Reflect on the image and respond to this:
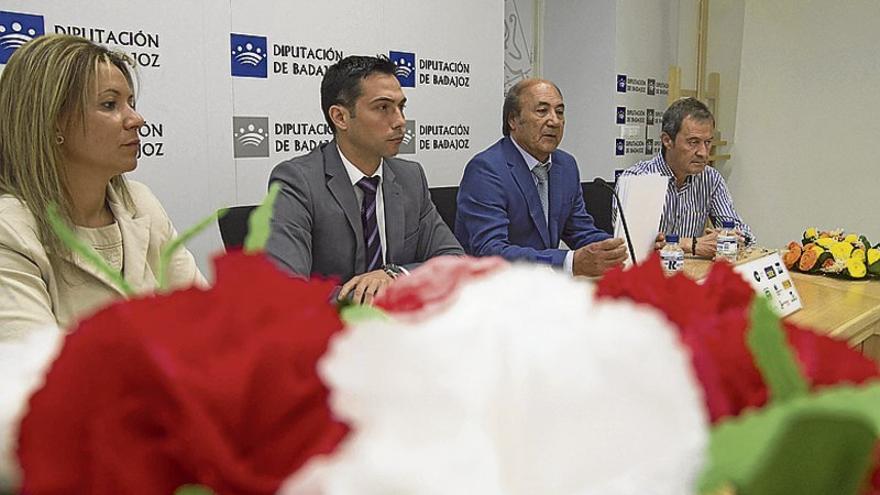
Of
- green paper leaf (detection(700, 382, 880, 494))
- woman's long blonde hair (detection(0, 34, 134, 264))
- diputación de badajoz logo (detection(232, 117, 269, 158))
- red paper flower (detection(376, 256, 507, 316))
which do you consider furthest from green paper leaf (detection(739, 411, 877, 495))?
diputación de badajoz logo (detection(232, 117, 269, 158))

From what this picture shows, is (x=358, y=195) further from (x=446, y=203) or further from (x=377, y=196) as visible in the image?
(x=446, y=203)

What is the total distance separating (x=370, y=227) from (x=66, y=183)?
3.24 feet

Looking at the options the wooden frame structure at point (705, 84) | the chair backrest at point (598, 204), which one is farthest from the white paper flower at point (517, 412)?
the wooden frame structure at point (705, 84)

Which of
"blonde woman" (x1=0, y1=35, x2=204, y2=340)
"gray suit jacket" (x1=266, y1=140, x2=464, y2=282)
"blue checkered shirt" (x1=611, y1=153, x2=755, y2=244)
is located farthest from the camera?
"blue checkered shirt" (x1=611, y1=153, x2=755, y2=244)

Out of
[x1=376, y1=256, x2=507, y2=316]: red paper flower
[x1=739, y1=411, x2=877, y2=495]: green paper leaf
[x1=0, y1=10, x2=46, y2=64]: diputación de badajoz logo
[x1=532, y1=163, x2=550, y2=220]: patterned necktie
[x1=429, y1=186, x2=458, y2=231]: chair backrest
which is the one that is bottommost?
[x1=429, y1=186, x2=458, y2=231]: chair backrest

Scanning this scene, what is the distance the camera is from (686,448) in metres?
0.19

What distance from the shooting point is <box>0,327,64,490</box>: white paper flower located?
0.24 meters

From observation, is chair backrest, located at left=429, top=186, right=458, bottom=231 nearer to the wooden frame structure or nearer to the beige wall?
the wooden frame structure

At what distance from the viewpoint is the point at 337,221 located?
2.49 metres

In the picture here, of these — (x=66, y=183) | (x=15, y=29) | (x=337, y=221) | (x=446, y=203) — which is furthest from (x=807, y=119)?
(x=66, y=183)

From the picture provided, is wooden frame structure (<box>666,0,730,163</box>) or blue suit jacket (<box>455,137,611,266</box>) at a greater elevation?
wooden frame structure (<box>666,0,730,163</box>)

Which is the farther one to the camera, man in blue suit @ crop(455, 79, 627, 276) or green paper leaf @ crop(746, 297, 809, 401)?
man in blue suit @ crop(455, 79, 627, 276)

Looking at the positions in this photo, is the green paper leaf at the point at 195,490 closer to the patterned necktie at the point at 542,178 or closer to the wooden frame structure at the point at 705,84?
A: the patterned necktie at the point at 542,178

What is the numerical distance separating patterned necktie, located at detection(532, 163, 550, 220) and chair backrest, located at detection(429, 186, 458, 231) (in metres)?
0.66
